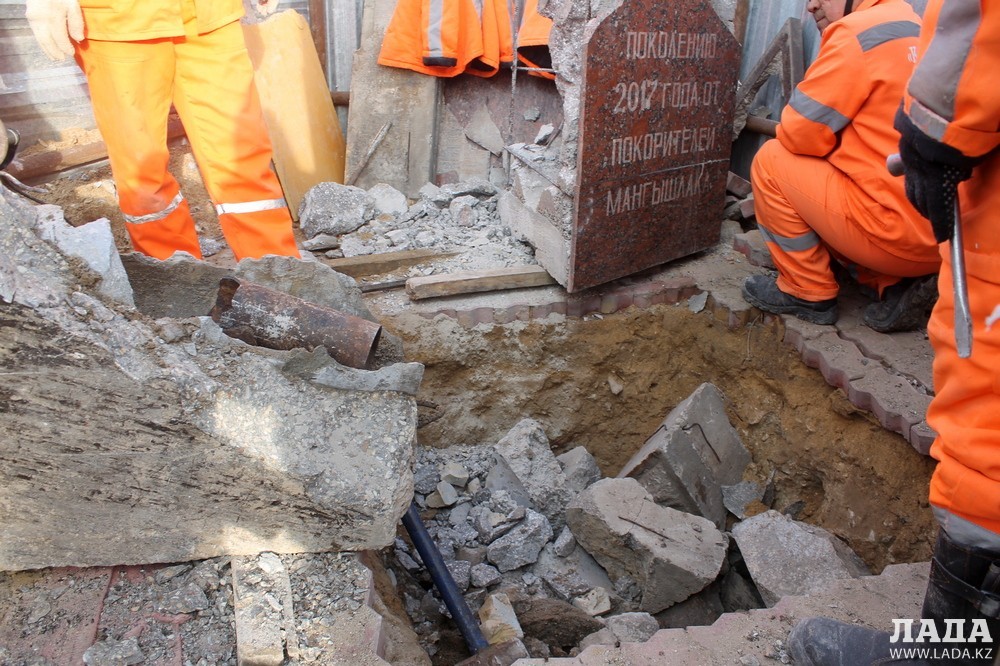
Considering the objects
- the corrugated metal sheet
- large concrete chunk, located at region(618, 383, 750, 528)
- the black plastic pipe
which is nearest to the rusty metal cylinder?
the black plastic pipe

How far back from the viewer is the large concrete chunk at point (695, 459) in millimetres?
3338

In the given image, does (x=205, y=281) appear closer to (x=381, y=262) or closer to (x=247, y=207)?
(x=247, y=207)

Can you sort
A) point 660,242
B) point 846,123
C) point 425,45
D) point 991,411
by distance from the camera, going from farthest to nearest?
point 425,45 → point 660,242 → point 846,123 → point 991,411

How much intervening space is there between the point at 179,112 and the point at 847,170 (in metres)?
2.94

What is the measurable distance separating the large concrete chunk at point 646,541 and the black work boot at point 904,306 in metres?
1.28

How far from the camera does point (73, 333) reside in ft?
5.74

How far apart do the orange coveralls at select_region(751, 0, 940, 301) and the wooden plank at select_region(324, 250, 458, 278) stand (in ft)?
5.70

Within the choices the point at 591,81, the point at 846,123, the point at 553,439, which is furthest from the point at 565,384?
the point at 846,123

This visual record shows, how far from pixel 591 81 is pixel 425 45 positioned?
2.34 m

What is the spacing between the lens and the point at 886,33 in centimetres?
287

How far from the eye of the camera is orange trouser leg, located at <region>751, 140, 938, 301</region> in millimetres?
3160

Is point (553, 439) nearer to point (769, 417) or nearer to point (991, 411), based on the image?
point (769, 417)

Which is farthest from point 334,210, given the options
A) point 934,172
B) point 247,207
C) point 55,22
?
point 934,172

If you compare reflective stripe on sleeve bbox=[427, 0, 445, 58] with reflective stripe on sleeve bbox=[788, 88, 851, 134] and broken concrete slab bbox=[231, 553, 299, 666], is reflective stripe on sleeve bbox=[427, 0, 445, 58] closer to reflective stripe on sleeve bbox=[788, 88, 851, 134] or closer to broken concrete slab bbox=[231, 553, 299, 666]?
reflective stripe on sleeve bbox=[788, 88, 851, 134]
